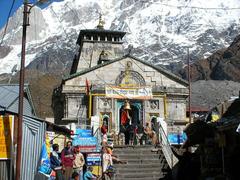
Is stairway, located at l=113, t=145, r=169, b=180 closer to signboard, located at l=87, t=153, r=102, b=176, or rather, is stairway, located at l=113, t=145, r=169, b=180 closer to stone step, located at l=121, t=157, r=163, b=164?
stone step, located at l=121, t=157, r=163, b=164

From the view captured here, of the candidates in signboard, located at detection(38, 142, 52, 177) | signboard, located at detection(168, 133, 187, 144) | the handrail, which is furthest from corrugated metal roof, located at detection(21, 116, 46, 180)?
signboard, located at detection(168, 133, 187, 144)

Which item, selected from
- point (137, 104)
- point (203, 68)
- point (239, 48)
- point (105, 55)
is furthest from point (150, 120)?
point (203, 68)

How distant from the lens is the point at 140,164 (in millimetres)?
20141

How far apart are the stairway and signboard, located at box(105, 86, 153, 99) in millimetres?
10516

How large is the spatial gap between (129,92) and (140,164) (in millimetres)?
13355

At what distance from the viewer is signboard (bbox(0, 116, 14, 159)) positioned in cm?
1561

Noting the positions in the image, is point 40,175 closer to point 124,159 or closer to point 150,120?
point 124,159

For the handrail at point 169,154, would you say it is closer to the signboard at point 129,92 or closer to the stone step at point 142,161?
the stone step at point 142,161

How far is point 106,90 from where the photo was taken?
32.6 metres

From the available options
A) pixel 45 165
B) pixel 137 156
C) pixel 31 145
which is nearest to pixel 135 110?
pixel 137 156

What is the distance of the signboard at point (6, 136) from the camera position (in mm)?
15609

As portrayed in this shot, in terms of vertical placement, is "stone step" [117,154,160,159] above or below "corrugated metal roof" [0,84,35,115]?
below

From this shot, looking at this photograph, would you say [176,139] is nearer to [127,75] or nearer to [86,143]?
[86,143]

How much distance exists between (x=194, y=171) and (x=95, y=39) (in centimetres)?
3040
